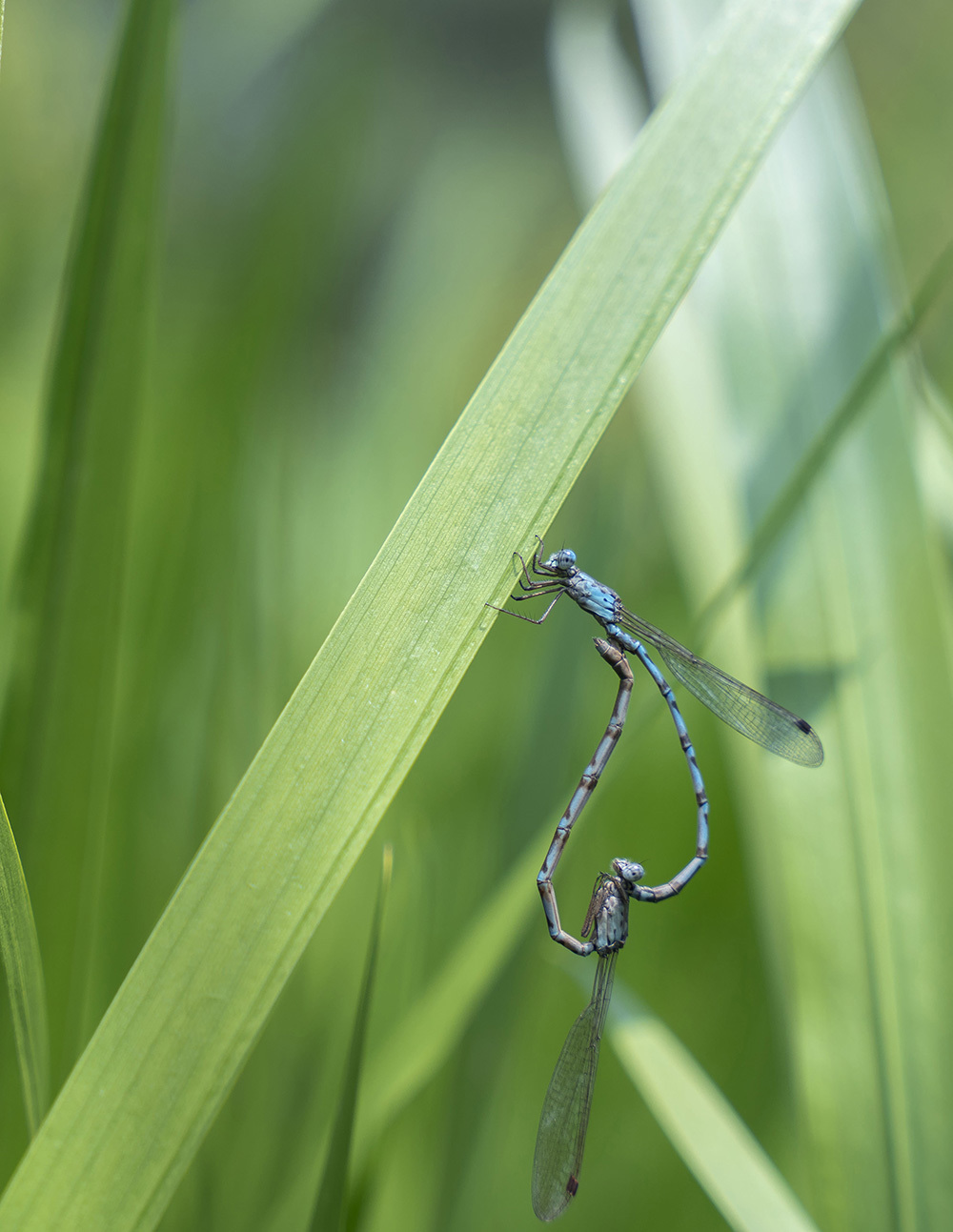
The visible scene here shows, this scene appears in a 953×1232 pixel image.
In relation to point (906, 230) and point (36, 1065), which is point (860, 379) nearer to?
point (36, 1065)

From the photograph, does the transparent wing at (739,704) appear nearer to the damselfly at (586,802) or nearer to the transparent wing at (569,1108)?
the damselfly at (586,802)

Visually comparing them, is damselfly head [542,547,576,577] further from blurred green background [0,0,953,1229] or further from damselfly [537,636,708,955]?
damselfly [537,636,708,955]

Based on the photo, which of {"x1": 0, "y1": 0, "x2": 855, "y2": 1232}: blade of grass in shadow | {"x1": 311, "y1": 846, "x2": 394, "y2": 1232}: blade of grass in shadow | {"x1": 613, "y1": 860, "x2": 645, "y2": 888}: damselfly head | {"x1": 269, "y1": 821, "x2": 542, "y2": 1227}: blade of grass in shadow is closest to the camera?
{"x1": 0, "y1": 0, "x2": 855, "y2": 1232}: blade of grass in shadow

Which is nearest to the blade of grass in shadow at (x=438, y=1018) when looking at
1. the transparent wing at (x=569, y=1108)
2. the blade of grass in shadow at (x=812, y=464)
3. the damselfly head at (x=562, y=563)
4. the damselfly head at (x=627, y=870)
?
the transparent wing at (x=569, y=1108)

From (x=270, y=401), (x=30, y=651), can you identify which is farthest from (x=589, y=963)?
(x=270, y=401)

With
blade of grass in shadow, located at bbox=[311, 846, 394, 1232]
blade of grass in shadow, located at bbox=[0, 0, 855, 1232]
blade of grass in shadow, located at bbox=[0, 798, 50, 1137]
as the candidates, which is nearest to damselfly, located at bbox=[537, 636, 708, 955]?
blade of grass in shadow, located at bbox=[311, 846, 394, 1232]

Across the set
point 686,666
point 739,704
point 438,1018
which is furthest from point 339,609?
point 438,1018

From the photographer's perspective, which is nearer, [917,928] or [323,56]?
[917,928]
